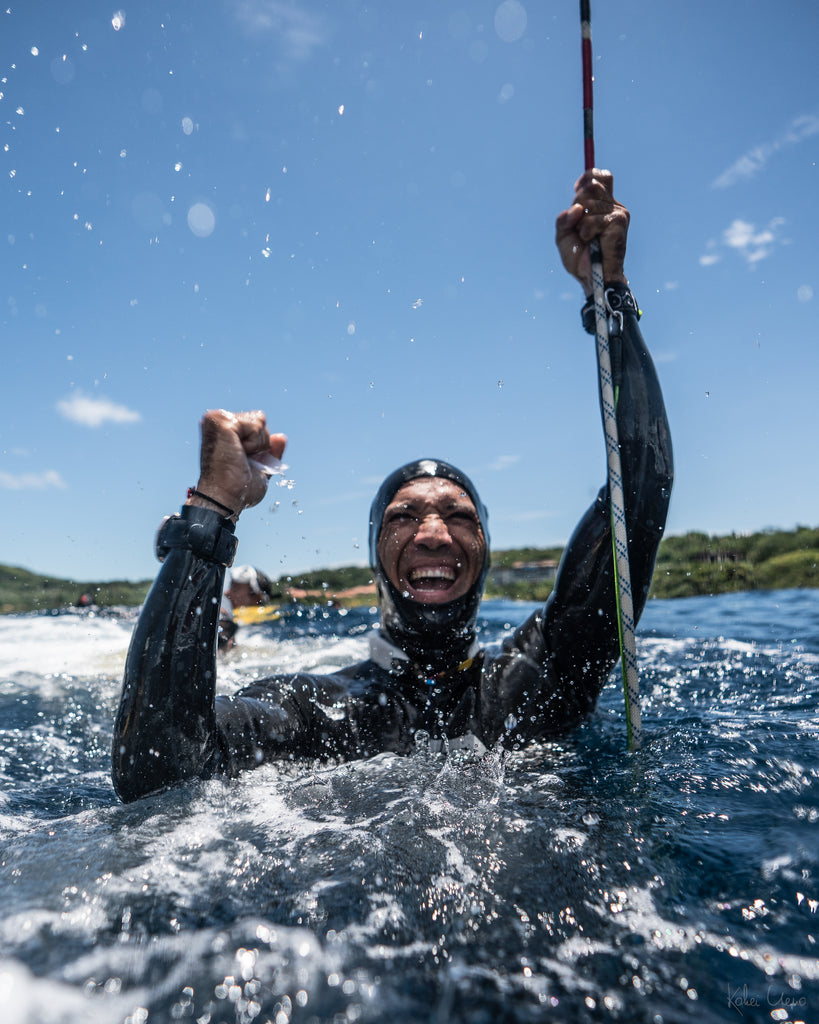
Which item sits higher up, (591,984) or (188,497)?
(188,497)

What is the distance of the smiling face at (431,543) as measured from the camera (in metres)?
3.51

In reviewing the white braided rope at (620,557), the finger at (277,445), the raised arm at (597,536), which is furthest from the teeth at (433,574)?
the finger at (277,445)

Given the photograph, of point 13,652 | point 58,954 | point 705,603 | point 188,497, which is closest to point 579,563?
point 188,497

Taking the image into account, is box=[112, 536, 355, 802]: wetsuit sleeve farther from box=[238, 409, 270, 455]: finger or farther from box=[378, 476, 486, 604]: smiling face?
box=[378, 476, 486, 604]: smiling face

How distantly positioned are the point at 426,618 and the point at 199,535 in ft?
4.63

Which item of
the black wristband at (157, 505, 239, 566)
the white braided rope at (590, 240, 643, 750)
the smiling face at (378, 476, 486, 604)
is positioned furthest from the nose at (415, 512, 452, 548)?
the black wristband at (157, 505, 239, 566)

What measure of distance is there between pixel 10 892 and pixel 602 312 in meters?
3.38

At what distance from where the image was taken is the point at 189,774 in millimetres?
2443

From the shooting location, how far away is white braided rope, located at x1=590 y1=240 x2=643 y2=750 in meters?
3.09

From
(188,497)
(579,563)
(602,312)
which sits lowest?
(579,563)

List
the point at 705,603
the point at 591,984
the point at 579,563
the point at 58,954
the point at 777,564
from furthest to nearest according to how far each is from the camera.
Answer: the point at 777,564 → the point at 705,603 → the point at 579,563 → the point at 58,954 → the point at 591,984

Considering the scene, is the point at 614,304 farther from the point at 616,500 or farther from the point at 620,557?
the point at 620,557

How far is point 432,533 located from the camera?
11.4 ft

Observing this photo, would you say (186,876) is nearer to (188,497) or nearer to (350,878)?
(350,878)
